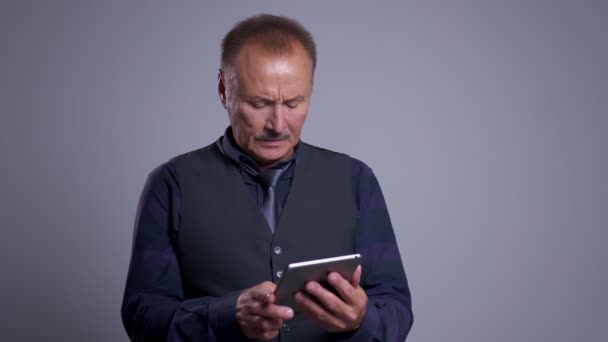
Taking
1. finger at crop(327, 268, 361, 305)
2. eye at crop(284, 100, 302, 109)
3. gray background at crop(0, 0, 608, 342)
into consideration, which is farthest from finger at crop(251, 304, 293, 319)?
gray background at crop(0, 0, 608, 342)

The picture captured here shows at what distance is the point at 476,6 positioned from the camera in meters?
3.46

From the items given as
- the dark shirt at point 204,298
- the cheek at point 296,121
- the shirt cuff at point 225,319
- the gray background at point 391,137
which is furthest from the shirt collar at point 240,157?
the gray background at point 391,137

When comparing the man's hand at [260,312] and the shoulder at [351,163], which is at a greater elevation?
the shoulder at [351,163]

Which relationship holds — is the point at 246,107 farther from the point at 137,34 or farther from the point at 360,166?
the point at 137,34

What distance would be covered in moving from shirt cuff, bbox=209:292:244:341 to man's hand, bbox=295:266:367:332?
180 mm

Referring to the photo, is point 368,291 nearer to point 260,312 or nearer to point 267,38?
point 260,312

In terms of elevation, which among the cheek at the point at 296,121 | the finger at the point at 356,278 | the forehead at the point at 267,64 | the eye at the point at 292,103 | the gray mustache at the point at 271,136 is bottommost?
the finger at the point at 356,278

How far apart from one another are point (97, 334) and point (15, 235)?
563 millimetres

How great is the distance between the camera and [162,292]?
6.38ft

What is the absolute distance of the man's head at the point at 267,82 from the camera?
6.40 feet

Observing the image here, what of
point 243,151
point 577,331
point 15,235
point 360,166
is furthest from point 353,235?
point 577,331

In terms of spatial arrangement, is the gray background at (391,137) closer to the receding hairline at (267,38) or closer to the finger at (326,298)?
the receding hairline at (267,38)

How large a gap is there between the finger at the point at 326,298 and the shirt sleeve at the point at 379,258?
0.28m

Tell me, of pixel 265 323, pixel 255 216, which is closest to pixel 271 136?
pixel 255 216
